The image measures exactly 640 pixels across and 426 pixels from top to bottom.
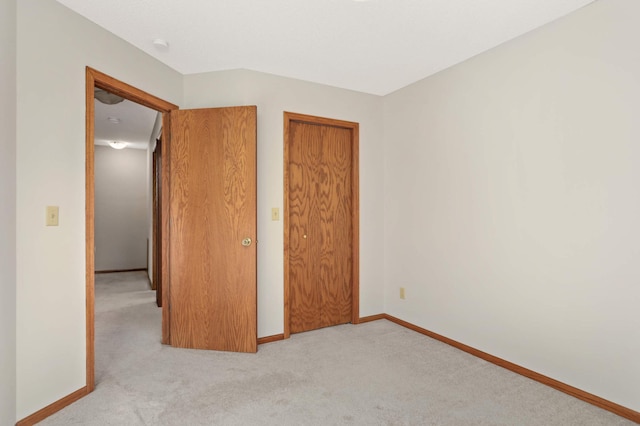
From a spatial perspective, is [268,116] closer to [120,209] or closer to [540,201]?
[540,201]

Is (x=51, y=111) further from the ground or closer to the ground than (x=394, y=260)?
further from the ground

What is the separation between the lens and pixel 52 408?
2.00 m

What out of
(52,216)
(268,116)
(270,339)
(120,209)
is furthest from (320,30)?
(120,209)

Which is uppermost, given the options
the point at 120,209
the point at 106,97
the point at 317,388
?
the point at 106,97

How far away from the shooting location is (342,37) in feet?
8.25

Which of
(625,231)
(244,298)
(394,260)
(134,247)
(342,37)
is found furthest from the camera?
(134,247)

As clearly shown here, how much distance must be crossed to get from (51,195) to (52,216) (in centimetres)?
12

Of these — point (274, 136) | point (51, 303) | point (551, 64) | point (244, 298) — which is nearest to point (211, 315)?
point (244, 298)

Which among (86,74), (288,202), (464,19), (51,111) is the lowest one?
(288,202)

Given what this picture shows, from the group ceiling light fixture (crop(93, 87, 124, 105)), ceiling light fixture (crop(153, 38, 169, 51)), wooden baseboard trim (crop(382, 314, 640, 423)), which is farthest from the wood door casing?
wooden baseboard trim (crop(382, 314, 640, 423))

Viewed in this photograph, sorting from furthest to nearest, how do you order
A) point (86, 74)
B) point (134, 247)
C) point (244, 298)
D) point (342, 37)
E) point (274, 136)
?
point (134, 247), point (274, 136), point (244, 298), point (342, 37), point (86, 74)

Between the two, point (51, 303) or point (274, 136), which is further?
point (274, 136)

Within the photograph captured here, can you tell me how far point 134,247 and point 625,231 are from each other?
7.68 m

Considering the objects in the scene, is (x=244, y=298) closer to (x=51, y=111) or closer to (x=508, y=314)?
(x=51, y=111)
